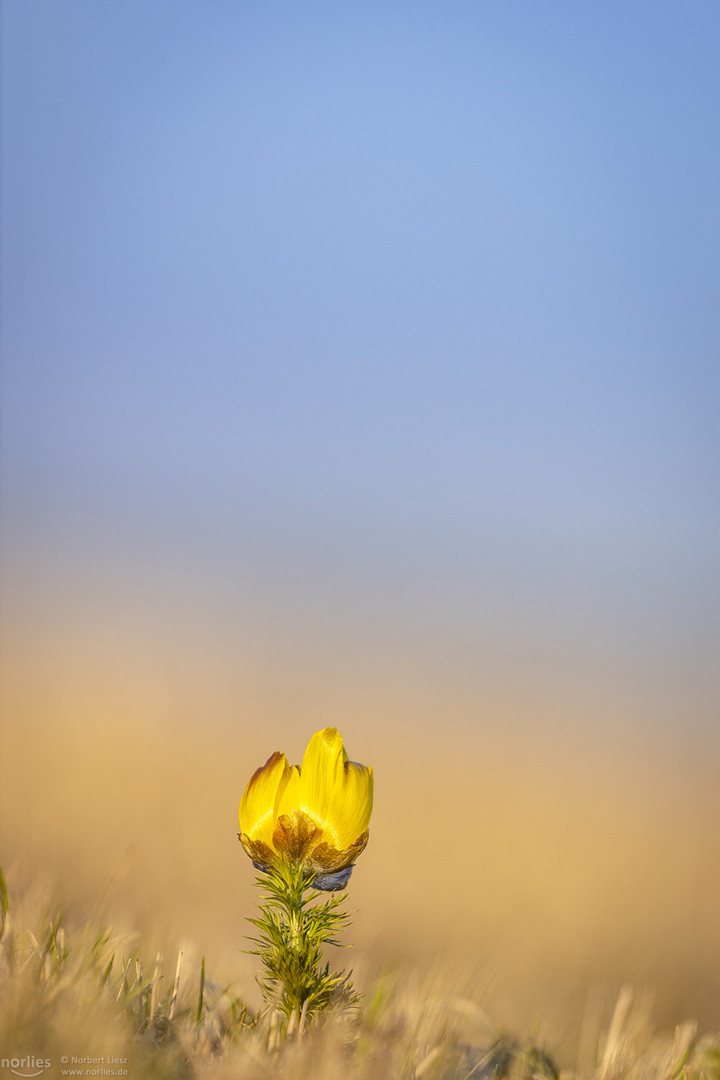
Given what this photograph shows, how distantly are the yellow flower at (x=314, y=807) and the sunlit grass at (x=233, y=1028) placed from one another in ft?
1.09

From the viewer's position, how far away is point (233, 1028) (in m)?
1.66

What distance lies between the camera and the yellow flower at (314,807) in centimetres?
152

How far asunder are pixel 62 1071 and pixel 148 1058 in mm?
153

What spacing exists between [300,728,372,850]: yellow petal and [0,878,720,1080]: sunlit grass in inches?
14.9

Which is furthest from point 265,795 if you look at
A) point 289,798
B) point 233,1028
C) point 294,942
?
point 233,1028

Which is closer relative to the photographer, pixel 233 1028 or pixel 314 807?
pixel 314 807

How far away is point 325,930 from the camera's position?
63.6 inches

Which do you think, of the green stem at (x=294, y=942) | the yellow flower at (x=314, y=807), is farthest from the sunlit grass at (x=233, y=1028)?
the yellow flower at (x=314, y=807)

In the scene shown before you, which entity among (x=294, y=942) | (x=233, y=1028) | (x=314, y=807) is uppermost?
(x=314, y=807)

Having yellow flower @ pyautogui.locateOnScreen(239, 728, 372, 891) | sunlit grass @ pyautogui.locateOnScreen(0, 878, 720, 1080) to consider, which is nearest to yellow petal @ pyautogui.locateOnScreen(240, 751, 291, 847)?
yellow flower @ pyautogui.locateOnScreen(239, 728, 372, 891)

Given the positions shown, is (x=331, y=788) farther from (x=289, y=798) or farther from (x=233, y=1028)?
(x=233, y=1028)

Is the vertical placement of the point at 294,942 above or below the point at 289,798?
below

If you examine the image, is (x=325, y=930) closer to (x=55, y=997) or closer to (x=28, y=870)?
(x=55, y=997)

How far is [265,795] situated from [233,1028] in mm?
527
